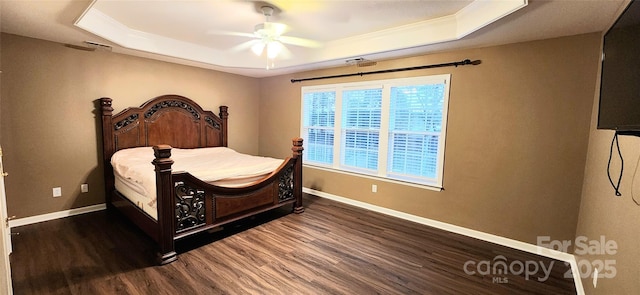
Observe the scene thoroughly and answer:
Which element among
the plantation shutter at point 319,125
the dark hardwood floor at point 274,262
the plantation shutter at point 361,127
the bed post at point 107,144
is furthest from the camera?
the plantation shutter at point 319,125

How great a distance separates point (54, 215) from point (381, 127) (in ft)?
14.2

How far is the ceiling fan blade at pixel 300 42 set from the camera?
11.4 ft

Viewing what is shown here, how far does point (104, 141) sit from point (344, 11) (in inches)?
136

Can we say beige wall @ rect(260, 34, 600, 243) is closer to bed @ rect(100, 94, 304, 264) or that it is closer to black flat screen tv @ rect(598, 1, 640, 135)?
black flat screen tv @ rect(598, 1, 640, 135)

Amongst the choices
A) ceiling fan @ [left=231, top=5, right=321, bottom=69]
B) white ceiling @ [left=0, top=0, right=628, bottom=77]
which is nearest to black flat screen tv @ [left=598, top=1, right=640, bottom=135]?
white ceiling @ [left=0, top=0, right=628, bottom=77]

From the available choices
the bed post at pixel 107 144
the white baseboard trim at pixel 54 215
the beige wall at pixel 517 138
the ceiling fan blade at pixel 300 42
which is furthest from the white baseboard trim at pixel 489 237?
the white baseboard trim at pixel 54 215

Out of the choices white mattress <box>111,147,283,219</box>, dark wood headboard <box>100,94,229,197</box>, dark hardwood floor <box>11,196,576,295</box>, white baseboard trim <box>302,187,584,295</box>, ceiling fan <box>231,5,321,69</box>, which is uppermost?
ceiling fan <box>231,5,321,69</box>

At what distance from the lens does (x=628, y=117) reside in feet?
3.67

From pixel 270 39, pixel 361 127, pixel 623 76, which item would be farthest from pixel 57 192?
pixel 623 76

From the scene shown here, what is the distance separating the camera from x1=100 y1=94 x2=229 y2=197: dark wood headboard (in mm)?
3600

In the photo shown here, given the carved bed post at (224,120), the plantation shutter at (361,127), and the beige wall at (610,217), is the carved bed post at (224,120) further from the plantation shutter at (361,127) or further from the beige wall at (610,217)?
the beige wall at (610,217)

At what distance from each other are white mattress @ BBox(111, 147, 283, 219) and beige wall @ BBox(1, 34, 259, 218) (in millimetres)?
484

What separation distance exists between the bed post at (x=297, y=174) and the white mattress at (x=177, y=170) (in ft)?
0.80

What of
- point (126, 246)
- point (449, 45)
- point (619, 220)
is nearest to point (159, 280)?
point (126, 246)
